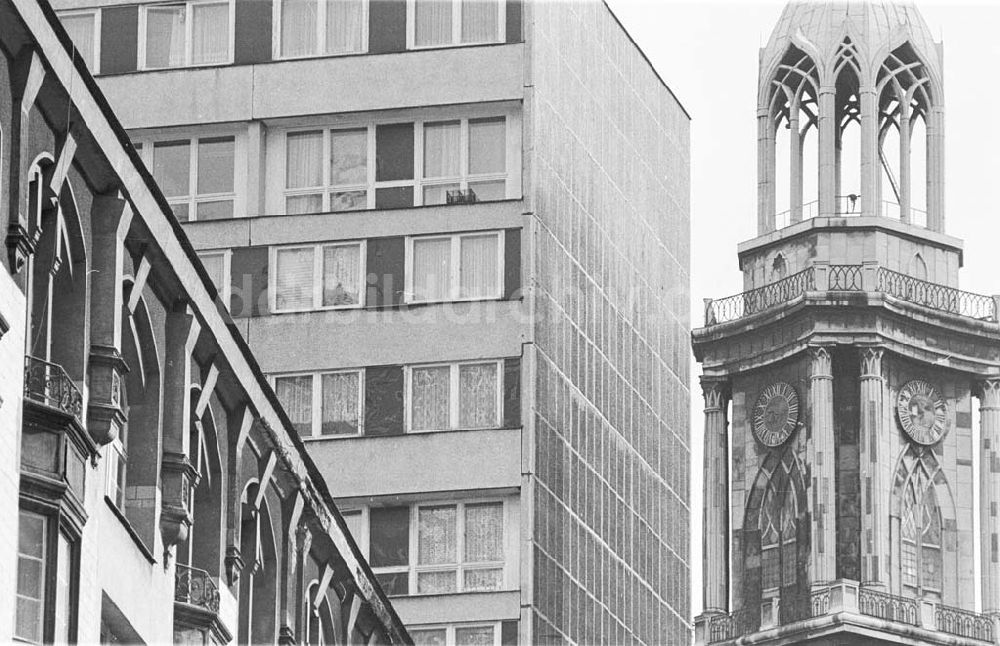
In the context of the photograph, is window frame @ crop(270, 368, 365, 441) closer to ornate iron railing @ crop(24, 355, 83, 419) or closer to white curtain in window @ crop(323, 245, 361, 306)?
white curtain in window @ crop(323, 245, 361, 306)

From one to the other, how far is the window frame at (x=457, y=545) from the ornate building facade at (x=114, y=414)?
23919 mm

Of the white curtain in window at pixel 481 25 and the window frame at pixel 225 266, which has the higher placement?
the white curtain in window at pixel 481 25

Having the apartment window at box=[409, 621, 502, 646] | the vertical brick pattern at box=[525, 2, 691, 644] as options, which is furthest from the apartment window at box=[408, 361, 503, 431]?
the apartment window at box=[409, 621, 502, 646]

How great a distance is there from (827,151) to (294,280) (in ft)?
237

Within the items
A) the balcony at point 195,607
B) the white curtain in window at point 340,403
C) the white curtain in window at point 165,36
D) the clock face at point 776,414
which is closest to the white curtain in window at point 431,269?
the white curtain in window at point 340,403

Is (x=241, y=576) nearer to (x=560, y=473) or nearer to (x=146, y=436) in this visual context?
(x=146, y=436)

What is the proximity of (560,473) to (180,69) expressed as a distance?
1552 centimetres

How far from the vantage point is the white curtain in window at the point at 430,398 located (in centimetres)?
9081

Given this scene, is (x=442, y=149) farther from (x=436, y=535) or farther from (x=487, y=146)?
(x=436, y=535)

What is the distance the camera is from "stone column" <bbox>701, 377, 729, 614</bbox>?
16400 cm

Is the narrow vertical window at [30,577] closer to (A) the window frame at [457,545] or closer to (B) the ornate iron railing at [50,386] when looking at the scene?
(B) the ornate iron railing at [50,386]

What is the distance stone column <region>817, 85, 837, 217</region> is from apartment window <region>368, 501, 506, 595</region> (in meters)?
74.8

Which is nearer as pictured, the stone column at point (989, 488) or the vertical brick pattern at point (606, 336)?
the vertical brick pattern at point (606, 336)

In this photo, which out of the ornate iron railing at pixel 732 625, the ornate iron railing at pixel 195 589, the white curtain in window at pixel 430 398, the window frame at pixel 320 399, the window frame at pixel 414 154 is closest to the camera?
the ornate iron railing at pixel 195 589
